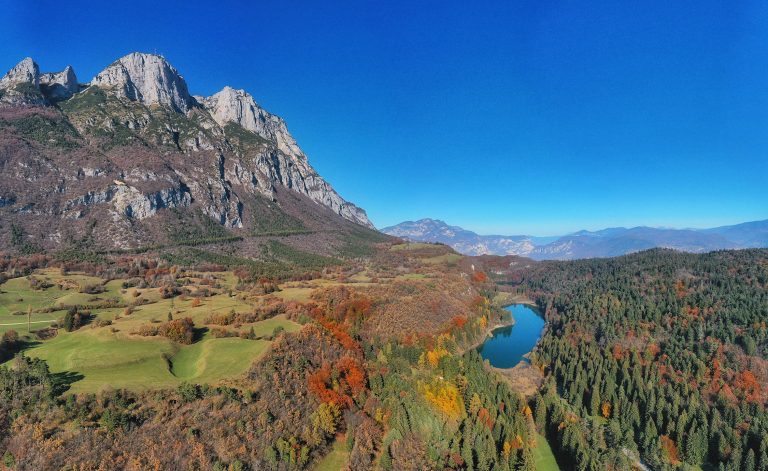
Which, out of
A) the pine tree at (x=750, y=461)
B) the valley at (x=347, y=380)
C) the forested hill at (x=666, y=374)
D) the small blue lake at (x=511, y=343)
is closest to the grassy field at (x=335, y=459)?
the valley at (x=347, y=380)

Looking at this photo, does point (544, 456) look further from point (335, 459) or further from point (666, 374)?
point (666, 374)

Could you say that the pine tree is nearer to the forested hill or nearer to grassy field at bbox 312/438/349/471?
the forested hill

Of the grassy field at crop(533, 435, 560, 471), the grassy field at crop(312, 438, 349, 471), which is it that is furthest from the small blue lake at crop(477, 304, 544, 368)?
the grassy field at crop(312, 438, 349, 471)

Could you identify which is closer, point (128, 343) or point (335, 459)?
point (335, 459)

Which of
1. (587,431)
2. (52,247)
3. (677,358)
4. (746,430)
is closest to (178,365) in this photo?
(587,431)

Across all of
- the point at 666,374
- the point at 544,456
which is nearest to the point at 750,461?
the point at 544,456
